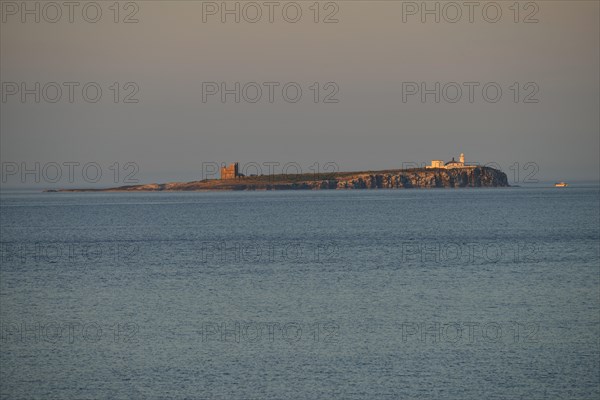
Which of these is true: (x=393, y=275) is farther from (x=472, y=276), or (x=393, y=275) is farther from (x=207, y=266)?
(x=207, y=266)

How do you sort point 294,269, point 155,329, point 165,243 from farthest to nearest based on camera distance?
point 165,243, point 294,269, point 155,329

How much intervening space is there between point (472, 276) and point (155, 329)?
19.3 m

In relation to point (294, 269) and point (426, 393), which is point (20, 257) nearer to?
point (294, 269)

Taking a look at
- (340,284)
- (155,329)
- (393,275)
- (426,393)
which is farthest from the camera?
(393,275)

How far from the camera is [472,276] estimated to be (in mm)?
40594

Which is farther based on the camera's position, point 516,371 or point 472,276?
point 472,276

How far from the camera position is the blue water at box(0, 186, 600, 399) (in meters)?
20.7

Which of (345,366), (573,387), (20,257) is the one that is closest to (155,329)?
(345,366)

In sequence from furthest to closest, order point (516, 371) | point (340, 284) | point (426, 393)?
1. point (340, 284)
2. point (516, 371)
3. point (426, 393)

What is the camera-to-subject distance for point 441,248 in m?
56.9

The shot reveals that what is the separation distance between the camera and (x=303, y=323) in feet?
90.5

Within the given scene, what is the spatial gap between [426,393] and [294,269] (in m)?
24.6

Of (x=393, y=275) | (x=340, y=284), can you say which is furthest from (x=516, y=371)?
(x=393, y=275)

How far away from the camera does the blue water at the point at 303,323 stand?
20734 mm
